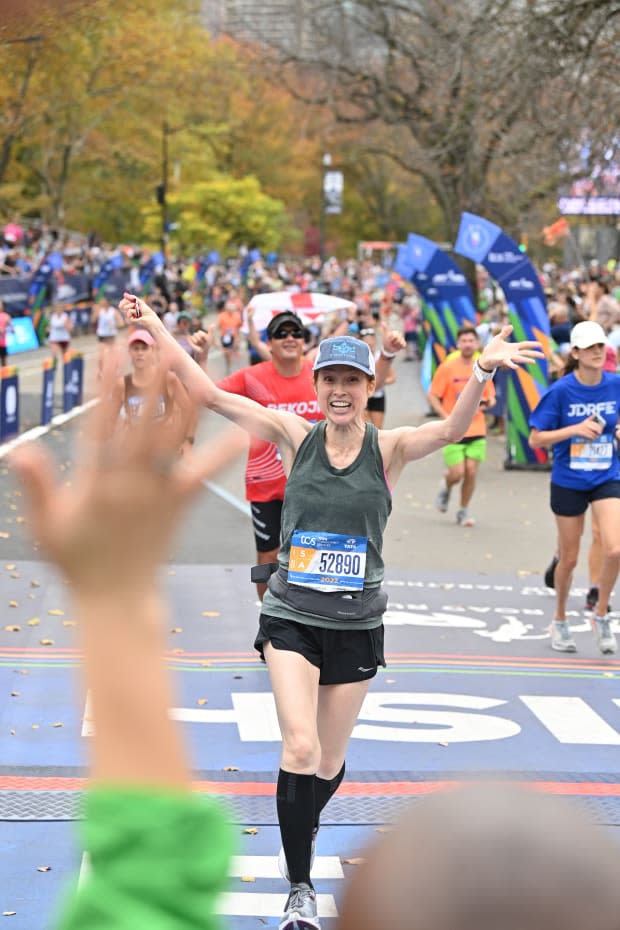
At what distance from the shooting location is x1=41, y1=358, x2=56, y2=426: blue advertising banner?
2100 cm

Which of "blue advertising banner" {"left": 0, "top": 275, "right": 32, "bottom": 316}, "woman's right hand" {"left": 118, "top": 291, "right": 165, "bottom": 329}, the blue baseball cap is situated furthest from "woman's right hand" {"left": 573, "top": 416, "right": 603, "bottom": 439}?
"blue advertising banner" {"left": 0, "top": 275, "right": 32, "bottom": 316}

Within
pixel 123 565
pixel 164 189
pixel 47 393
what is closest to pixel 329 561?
pixel 123 565

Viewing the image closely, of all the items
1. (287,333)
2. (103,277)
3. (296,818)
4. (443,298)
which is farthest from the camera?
(103,277)

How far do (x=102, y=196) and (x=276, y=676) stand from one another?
192 feet

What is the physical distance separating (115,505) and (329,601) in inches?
125

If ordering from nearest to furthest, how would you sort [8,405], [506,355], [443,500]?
1. [506,355]
2. [443,500]
3. [8,405]

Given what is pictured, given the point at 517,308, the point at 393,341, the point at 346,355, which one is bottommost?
the point at 517,308

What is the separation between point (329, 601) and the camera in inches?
195

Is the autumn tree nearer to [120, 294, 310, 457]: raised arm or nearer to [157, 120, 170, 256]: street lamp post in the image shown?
[120, 294, 310, 457]: raised arm

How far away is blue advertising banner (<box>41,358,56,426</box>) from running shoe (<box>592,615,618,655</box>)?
13.1 meters

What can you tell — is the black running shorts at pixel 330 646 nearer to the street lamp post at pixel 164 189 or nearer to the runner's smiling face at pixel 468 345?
the runner's smiling face at pixel 468 345

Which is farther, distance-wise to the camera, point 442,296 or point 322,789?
point 442,296

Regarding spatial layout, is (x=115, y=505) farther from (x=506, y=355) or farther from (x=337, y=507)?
(x=506, y=355)

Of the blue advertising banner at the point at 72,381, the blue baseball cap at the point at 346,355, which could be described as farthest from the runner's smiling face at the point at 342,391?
the blue advertising banner at the point at 72,381
